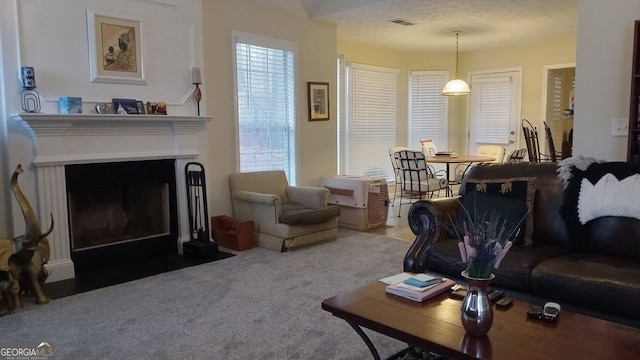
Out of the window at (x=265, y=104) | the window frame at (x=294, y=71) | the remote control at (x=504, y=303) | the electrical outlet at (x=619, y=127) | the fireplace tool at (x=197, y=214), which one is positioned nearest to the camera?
the remote control at (x=504, y=303)

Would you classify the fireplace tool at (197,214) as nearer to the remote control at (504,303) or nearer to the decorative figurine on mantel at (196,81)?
the decorative figurine on mantel at (196,81)

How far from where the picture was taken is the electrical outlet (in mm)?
3580

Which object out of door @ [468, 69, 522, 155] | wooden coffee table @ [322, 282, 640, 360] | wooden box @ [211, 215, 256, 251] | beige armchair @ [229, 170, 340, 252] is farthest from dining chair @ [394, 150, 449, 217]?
wooden coffee table @ [322, 282, 640, 360]

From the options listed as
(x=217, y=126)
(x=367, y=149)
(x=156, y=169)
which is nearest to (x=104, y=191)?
(x=156, y=169)

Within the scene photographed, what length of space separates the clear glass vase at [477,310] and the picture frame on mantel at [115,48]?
352 cm

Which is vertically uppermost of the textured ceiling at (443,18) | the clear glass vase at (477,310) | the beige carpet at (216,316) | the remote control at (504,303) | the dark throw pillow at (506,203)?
the textured ceiling at (443,18)

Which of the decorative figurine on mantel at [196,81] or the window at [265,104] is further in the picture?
the window at [265,104]

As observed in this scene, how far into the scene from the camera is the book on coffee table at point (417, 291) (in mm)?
2010

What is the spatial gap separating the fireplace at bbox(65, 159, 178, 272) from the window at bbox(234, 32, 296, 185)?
100cm

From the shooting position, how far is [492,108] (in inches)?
321

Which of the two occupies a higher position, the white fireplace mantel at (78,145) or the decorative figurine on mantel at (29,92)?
the decorative figurine on mantel at (29,92)

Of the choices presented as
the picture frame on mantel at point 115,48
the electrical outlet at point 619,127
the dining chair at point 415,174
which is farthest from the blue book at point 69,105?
the electrical outlet at point 619,127

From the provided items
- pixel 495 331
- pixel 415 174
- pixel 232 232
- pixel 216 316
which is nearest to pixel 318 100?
pixel 415 174

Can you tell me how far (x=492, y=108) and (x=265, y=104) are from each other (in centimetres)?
458
